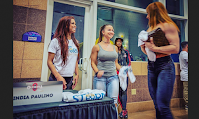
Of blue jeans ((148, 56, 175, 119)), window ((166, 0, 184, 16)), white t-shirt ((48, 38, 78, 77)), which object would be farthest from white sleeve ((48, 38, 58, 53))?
window ((166, 0, 184, 16))

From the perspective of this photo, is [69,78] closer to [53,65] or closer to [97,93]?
[53,65]

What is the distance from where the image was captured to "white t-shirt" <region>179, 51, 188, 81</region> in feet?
5.73

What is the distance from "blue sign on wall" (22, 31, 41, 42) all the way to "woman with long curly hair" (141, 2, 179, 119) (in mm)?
1455

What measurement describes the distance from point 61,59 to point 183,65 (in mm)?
1774

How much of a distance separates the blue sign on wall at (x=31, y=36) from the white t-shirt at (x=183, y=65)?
195 cm

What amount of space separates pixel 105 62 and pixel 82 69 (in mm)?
456

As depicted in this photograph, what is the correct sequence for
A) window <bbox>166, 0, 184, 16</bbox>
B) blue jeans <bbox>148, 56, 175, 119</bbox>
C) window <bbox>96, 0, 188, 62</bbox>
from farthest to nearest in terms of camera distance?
window <bbox>166, 0, 184, 16</bbox> → window <bbox>96, 0, 188, 62</bbox> → blue jeans <bbox>148, 56, 175, 119</bbox>

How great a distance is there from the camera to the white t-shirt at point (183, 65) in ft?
5.73

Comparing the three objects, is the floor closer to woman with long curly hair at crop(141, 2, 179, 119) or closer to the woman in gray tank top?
woman with long curly hair at crop(141, 2, 179, 119)

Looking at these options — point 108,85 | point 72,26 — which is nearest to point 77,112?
point 108,85

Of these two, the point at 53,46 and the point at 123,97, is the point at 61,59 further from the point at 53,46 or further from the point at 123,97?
the point at 123,97

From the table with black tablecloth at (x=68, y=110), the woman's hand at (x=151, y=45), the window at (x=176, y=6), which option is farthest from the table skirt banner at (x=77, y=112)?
the window at (x=176, y=6)

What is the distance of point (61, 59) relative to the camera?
1.57 metres

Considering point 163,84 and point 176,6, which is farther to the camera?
point 176,6
